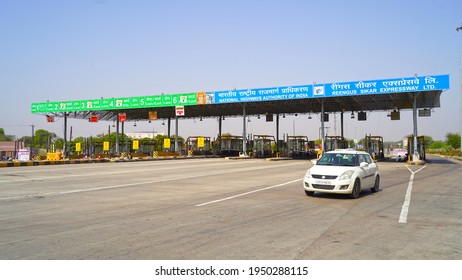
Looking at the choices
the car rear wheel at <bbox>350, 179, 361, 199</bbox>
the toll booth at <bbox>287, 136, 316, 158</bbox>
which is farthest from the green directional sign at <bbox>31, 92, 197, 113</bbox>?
the car rear wheel at <bbox>350, 179, 361, 199</bbox>

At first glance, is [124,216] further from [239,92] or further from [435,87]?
[239,92]

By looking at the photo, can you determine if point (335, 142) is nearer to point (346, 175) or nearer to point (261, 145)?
point (261, 145)

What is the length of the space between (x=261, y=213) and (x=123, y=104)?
4039 cm

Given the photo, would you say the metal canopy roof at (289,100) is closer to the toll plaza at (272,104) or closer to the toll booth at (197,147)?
the toll plaza at (272,104)

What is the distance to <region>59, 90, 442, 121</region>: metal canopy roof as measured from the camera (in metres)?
41.2

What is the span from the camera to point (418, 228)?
767cm

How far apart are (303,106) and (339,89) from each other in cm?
1320

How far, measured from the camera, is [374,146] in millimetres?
47375

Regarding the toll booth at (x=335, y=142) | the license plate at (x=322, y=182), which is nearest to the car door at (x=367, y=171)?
the license plate at (x=322, y=182)

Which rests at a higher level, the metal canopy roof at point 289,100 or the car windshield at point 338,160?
the metal canopy roof at point 289,100

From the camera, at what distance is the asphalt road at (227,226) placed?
5.84 meters

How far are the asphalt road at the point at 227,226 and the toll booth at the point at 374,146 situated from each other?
110ft

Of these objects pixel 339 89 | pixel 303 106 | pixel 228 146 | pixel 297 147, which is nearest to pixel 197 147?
pixel 228 146
